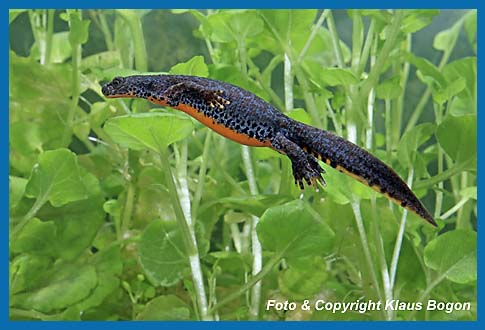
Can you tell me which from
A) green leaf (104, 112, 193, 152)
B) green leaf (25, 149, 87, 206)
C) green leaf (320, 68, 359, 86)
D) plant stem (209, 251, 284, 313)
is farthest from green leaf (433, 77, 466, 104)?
green leaf (25, 149, 87, 206)

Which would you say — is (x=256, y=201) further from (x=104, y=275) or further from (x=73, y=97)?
(x=73, y=97)

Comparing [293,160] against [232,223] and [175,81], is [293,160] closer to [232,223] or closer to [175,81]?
[175,81]

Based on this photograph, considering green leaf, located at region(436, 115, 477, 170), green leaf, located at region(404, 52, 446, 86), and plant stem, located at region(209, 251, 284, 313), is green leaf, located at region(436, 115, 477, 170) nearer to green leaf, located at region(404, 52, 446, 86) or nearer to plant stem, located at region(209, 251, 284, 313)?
green leaf, located at region(404, 52, 446, 86)

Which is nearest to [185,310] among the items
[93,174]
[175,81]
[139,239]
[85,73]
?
[139,239]

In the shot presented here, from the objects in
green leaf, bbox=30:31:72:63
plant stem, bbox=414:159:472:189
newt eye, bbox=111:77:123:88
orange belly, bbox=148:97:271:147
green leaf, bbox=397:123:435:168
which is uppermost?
newt eye, bbox=111:77:123:88

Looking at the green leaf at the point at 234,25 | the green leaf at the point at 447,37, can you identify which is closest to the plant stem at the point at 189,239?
the green leaf at the point at 234,25

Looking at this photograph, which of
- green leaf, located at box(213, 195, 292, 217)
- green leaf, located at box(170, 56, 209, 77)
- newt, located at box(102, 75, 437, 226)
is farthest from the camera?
green leaf, located at box(213, 195, 292, 217)

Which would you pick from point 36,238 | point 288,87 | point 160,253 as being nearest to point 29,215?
point 36,238
